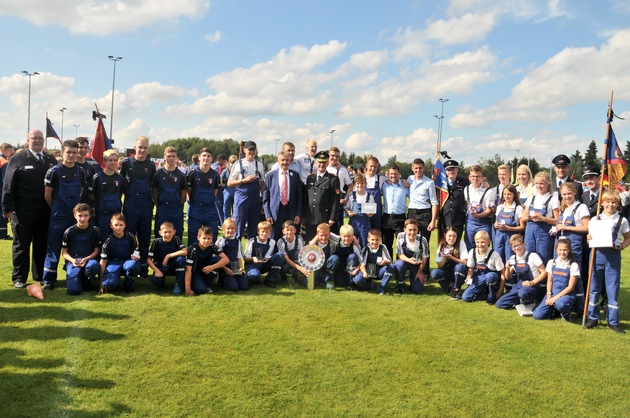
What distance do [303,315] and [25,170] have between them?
4.42 meters

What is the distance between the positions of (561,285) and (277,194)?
14.4 ft

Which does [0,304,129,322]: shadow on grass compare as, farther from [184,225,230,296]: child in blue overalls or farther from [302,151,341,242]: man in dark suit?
[302,151,341,242]: man in dark suit

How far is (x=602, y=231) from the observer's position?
19.1 ft

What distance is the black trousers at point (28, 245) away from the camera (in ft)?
21.9

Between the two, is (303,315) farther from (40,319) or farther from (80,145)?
(80,145)

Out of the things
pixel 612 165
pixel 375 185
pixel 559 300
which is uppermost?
pixel 612 165

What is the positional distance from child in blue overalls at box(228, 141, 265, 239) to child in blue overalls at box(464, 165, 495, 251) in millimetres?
3492

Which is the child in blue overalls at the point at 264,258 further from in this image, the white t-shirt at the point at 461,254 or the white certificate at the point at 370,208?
the white t-shirt at the point at 461,254

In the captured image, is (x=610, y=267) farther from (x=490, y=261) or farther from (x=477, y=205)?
(x=477, y=205)

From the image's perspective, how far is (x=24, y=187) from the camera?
6.67m

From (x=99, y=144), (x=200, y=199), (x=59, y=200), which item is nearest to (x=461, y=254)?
(x=200, y=199)

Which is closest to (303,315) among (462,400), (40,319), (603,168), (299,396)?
(299,396)

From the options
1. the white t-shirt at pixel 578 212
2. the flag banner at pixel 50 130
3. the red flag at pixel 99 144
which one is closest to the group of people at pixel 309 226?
the white t-shirt at pixel 578 212

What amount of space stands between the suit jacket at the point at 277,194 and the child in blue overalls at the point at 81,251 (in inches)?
105
